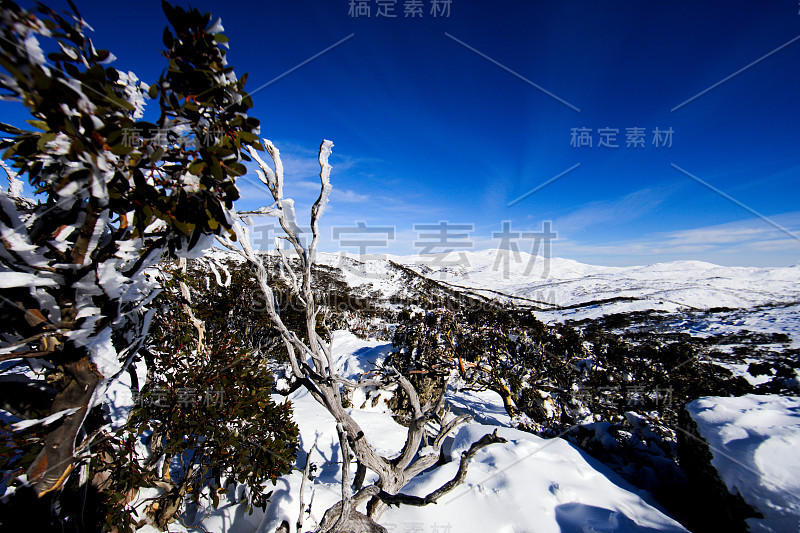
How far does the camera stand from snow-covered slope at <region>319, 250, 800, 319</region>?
44688mm

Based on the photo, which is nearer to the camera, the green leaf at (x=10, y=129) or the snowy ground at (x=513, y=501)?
the green leaf at (x=10, y=129)

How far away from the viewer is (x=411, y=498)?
8.53 feet

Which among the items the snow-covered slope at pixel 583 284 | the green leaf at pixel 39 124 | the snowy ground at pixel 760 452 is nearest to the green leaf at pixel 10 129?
the green leaf at pixel 39 124

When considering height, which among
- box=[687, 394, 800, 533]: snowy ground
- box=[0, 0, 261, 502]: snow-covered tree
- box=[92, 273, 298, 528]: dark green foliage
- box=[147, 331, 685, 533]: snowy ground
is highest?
box=[0, 0, 261, 502]: snow-covered tree

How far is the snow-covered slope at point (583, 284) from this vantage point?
44.7m

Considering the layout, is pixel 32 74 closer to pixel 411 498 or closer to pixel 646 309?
pixel 411 498

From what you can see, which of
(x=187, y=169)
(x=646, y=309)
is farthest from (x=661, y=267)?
(x=187, y=169)

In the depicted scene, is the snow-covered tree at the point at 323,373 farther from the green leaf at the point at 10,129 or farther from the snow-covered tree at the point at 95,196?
the green leaf at the point at 10,129

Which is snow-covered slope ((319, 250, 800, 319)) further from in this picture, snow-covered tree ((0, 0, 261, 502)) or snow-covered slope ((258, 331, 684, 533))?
snow-covered tree ((0, 0, 261, 502))

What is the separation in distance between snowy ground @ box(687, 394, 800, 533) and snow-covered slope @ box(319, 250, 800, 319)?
121 ft

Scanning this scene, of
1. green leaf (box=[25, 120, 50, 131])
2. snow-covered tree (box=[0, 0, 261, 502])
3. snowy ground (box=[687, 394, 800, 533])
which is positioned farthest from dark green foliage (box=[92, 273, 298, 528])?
snowy ground (box=[687, 394, 800, 533])

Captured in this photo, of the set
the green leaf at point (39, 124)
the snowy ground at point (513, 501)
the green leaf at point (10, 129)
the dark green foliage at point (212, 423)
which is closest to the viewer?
the green leaf at point (39, 124)

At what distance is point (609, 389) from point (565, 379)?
66.0 inches

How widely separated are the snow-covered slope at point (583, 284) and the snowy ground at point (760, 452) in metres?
36.8
